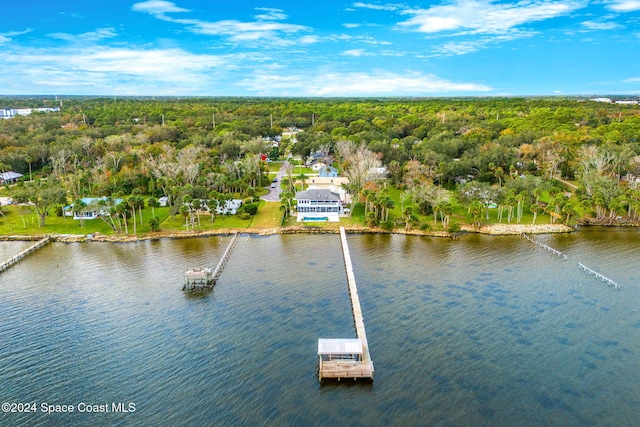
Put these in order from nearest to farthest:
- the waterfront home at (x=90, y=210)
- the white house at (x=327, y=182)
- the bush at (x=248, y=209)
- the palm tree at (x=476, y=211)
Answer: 1. the waterfront home at (x=90, y=210)
2. the palm tree at (x=476, y=211)
3. the bush at (x=248, y=209)
4. the white house at (x=327, y=182)

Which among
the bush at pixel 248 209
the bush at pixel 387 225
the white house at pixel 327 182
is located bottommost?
the bush at pixel 387 225

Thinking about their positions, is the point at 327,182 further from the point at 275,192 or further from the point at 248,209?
the point at 248,209

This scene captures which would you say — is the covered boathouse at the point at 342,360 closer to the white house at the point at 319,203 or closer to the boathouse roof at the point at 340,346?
the boathouse roof at the point at 340,346

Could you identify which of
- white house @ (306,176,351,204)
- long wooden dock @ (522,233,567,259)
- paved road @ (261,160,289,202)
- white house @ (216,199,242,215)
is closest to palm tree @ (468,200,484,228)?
long wooden dock @ (522,233,567,259)

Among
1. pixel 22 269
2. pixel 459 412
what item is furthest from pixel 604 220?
pixel 22 269

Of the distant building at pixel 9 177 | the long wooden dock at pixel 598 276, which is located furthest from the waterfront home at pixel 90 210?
the long wooden dock at pixel 598 276

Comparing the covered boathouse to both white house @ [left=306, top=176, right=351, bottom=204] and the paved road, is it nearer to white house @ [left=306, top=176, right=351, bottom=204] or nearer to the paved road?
white house @ [left=306, top=176, right=351, bottom=204]

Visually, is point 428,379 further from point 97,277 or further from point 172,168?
point 172,168
